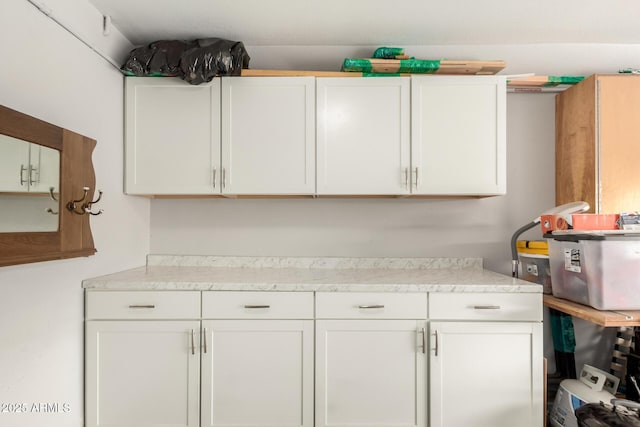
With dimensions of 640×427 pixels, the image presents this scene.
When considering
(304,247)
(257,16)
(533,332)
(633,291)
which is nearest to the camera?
(633,291)

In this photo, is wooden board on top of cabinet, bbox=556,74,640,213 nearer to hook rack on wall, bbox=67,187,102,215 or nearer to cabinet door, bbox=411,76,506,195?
cabinet door, bbox=411,76,506,195

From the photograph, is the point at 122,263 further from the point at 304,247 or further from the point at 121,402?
the point at 304,247

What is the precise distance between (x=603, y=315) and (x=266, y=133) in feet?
6.19

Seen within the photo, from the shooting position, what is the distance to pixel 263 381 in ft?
6.02

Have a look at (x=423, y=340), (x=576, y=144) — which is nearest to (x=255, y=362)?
(x=423, y=340)

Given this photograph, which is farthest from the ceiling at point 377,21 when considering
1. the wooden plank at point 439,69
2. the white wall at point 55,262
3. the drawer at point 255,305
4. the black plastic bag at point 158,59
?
the drawer at point 255,305

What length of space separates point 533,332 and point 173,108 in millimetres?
2286

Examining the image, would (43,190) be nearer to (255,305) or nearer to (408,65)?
(255,305)

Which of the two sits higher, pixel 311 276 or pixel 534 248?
pixel 534 248

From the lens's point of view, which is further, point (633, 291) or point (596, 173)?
point (596, 173)

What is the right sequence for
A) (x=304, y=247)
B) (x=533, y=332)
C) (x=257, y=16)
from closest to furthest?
(x=533, y=332)
(x=257, y=16)
(x=304, y=247)

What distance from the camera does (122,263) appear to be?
85.0 inches

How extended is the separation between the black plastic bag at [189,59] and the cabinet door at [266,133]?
0.42 feet

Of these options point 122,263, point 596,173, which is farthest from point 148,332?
point 596,173
